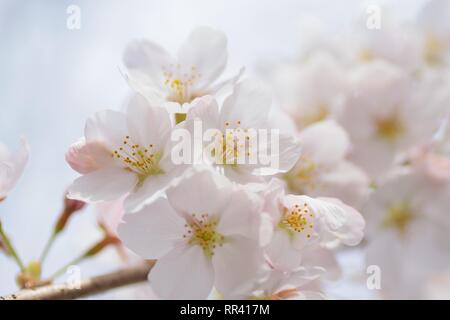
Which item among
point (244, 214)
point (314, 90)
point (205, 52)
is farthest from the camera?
point (314, 90)

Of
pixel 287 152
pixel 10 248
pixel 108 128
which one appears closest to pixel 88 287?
pixel 10 248

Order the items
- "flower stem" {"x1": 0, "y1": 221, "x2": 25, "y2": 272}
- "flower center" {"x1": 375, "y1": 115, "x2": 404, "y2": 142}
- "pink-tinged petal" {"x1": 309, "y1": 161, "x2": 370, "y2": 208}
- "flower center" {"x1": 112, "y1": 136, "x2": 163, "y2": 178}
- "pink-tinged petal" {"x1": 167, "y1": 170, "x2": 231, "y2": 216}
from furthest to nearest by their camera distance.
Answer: "flower center" {"x1": 375, "y1": 115, "x2": 404, "y2": 142}, "pink-tinged petal" {"x1": 309, "y1": 161, "x2": 370, "y2": 208}, "flower stem" {"x1": 0, "y1": 221, "x2": 25, "y2": 272}, "flower center" {"x1": 112, "y1": 136, "x2": 163, "y2": 178}, "pink-tinged petal" {"x1": 167, "y1": 170, "x2": 231, "y2": 216}

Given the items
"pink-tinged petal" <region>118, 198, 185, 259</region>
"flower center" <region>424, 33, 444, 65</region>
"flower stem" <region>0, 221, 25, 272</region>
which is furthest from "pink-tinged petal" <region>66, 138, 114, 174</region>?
"flower center" <region>424, 33, 444, 65</region>

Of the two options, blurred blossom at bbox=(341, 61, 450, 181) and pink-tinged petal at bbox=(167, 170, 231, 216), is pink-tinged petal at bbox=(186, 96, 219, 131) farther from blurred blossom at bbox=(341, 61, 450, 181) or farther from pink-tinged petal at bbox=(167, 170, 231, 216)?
blurred blossom at bbox=(341, 61, 450, 181)

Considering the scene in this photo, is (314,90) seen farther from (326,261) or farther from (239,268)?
(239,268)

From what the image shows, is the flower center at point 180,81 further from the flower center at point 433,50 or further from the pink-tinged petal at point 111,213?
the flower center at point 433,50

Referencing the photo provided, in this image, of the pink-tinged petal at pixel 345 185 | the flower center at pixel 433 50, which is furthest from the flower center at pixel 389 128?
the flower center at pixel 433 50
